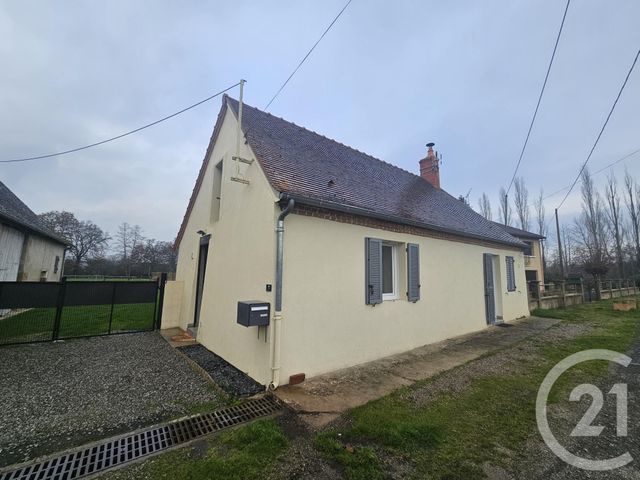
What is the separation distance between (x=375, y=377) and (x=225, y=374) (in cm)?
262

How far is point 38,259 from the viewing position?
44.1 ft

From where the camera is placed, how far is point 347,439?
2689mm

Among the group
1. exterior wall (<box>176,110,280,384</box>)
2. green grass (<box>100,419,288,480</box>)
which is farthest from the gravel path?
green grass (<box>100,419,288,480</box>)

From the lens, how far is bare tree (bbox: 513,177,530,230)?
32.6m

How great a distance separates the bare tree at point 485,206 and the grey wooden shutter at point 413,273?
34.8 metres

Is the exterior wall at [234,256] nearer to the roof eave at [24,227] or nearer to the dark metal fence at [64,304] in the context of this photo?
the dark metal fence at [64,304]

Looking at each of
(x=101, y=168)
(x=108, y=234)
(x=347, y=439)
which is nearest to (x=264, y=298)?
(x=347, y=439)

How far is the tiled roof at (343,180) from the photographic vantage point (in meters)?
5.10

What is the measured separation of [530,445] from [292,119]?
862cm

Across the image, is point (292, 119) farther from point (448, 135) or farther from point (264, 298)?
point (448, 135)

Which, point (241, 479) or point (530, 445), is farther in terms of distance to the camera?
point (530, 445)

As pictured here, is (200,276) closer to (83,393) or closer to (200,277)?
(200,277)

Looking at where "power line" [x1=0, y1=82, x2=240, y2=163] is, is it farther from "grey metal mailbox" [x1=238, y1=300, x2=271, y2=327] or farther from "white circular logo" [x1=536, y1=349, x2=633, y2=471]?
"white circular logo" [x1=536, y1=349, x2=633, y2=471]

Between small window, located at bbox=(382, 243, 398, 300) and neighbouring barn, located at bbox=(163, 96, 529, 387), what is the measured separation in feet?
0.08
